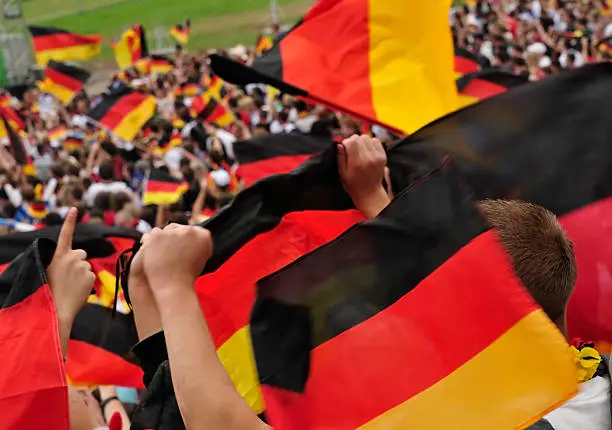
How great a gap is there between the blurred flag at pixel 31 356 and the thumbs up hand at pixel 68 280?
5 centimetres

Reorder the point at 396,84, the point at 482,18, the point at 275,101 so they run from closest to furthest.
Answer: the point at 396,84, the point at 275,101, the point at 482,18

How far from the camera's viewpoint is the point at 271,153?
13.2ft

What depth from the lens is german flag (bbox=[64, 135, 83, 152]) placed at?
11625mm

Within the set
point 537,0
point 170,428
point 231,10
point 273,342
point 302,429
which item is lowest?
point 231,10

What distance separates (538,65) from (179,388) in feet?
30.0

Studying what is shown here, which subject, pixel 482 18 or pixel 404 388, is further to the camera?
pixel 482 18

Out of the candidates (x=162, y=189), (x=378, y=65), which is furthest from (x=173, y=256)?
(x=162, y=189)

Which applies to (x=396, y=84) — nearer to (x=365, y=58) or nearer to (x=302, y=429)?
(x=365, y=58)

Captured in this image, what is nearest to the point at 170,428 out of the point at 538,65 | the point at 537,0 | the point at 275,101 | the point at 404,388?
the point at 404,388

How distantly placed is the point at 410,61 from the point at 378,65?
0.15 meters

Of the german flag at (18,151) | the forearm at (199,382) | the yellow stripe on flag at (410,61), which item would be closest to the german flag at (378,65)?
the yellow stripe on flag at (410,61)

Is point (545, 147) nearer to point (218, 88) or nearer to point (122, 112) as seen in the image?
point (122, 112)

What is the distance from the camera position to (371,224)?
5.28 feet

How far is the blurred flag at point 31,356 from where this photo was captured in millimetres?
1846
